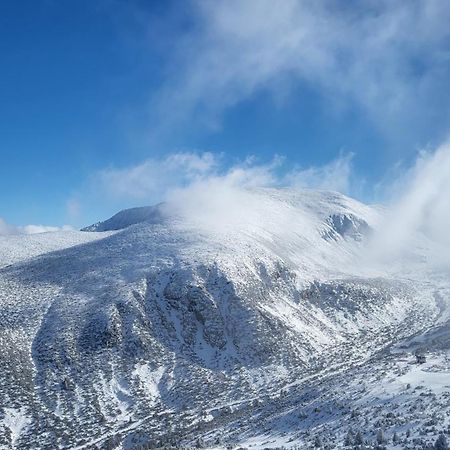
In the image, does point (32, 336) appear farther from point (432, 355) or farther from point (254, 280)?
point (432, 355)

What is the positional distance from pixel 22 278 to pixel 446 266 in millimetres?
151246

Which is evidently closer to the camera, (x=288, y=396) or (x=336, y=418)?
(x=336, y=418)

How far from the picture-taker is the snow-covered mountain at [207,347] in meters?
44.1

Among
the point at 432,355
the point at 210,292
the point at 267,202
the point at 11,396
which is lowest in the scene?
the point at 432,355

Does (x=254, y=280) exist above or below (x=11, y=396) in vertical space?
above

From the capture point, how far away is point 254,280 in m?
93.6

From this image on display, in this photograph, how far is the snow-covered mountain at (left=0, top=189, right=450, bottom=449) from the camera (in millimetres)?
44125

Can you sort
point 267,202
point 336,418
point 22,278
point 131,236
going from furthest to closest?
point 267,202 < point 131,236 < point 22,278 < point 336,418

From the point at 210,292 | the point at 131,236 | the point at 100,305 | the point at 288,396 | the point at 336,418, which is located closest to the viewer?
the point at 336,418

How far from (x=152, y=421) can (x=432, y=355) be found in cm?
3767

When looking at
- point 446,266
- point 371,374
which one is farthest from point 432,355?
point 446,266

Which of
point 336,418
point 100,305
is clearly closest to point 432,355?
point 336,418

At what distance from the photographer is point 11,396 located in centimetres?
5850

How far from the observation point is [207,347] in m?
74.9
